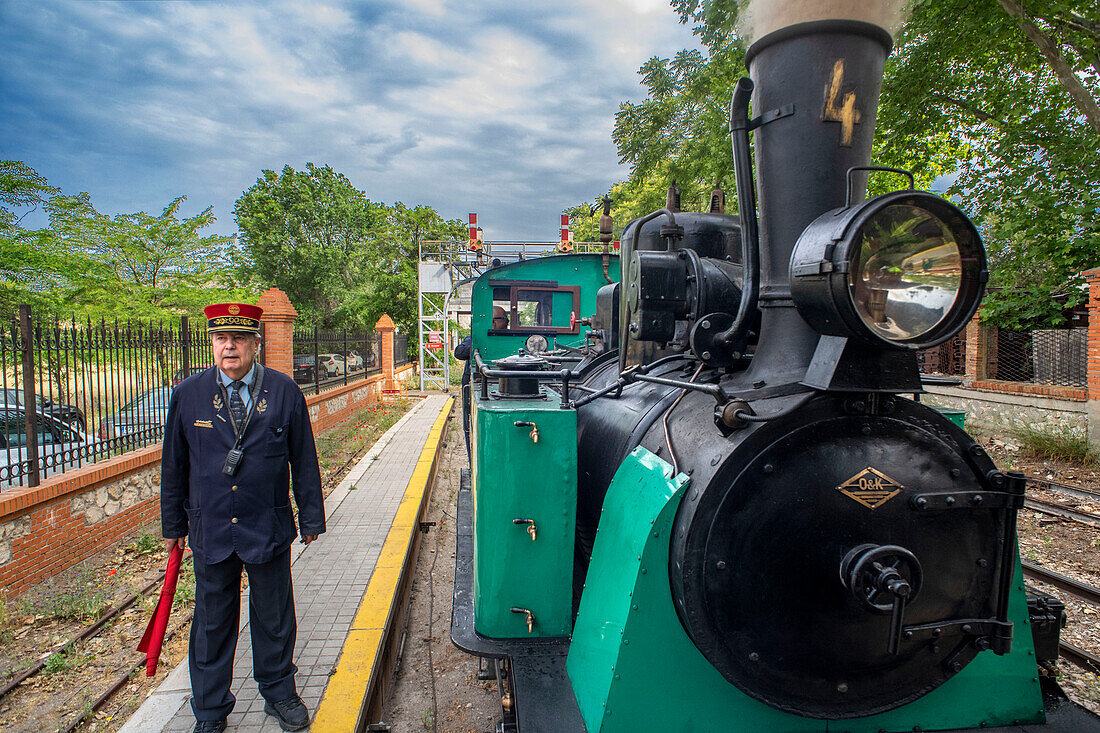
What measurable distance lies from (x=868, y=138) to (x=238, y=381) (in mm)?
2764

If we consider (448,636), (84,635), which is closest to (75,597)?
(84,635)

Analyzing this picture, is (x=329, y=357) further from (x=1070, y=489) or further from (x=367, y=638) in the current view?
(x=1070, y=489)

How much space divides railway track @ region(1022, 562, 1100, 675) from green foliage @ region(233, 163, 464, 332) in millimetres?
25963

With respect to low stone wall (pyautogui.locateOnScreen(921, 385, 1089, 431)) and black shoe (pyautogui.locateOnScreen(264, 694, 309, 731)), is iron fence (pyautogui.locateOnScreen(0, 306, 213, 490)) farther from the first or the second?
low stone wall (pyautogui.locateOnScreen(921, 385, 1089, 431))

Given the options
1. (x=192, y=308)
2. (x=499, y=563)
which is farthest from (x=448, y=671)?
(x=192, y=308)

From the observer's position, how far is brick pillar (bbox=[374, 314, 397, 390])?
18438 millimetres

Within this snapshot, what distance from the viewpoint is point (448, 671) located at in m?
3.83

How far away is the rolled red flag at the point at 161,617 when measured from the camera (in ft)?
8.80

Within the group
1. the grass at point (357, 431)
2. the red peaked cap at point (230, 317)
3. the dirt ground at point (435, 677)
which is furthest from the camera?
the grass at point (357, 431)

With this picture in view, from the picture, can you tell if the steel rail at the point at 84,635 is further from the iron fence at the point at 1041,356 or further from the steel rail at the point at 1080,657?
the iron fence at the point at 1041,356

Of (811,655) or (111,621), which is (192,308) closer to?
(111,621)

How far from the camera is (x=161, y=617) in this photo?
2756 mm

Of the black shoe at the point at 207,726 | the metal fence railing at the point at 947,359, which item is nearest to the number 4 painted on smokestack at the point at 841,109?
the black shoe at the point at 207,726

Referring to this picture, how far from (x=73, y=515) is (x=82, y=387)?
156 centimetres
